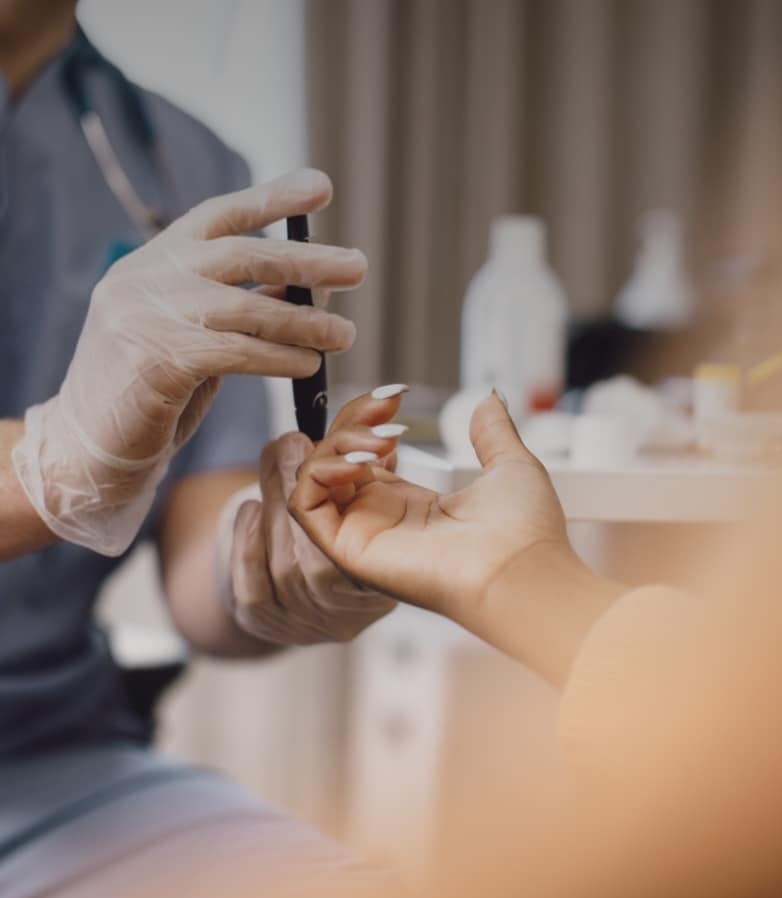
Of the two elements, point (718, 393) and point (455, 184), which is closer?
point (718, 393)

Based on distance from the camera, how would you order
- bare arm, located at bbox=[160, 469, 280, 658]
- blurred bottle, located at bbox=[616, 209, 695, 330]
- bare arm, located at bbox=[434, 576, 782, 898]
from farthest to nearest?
1. blurred bottle, located at bbox=[616, 209, 695, 330]
2. bare arm, located at bbox=[160, 469, 280, 658]
3. bare arm, located at bbox=[434, 576, 782, 898]

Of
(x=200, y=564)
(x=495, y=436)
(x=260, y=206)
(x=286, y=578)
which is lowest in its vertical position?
(x=200, y=564)

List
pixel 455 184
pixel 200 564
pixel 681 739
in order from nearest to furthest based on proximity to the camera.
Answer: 1. pixel 681 739
2. pixel 200 564
3. pixel 455 184

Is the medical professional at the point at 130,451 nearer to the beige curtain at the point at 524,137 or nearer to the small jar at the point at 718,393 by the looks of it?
the small jar at the point at 718,393

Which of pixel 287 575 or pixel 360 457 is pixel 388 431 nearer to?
pixel 360 457

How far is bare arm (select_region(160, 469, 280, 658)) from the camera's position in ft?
2.87

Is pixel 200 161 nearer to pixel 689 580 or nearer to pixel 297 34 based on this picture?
pixel 297 34

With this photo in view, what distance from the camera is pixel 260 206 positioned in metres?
0.55

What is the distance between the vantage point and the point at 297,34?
1.19 metres

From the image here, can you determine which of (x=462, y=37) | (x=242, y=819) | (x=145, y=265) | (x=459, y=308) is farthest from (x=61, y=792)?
(x=462, y=37)

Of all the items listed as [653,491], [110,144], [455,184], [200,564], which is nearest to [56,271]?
[110,144]

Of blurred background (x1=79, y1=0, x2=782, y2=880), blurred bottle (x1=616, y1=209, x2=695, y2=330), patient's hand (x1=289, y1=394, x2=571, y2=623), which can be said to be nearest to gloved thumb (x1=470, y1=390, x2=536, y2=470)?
patient's hand (x1=289, y1=394, x2=571, y2=623)

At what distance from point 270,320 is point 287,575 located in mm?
176

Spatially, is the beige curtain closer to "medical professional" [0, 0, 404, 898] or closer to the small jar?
"medical professional" [0, 0, 404, 898]
